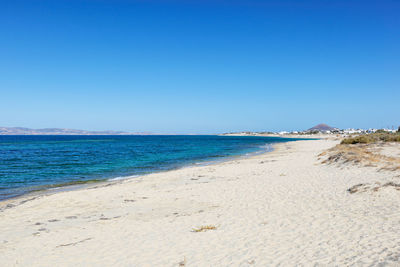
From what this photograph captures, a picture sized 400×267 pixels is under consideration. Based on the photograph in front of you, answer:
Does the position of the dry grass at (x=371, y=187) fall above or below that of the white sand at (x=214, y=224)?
above

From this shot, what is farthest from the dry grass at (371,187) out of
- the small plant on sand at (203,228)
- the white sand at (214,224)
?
the small plant on sand at (203,228)

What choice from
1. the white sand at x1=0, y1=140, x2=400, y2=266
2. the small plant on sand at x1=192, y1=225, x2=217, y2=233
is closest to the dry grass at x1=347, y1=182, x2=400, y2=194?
the white sand at x1=0, y1=140, x2=400, y2=266

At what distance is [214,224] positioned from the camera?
28.8ft

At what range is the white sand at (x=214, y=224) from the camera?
20.4ft

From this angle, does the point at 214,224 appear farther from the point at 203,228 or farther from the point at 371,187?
the point at 371,187

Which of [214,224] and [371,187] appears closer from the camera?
[214,224]

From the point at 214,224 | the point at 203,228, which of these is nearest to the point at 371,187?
the point at 214,224

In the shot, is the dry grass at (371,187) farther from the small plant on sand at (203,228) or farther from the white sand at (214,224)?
the small plant on sand at (203,228)

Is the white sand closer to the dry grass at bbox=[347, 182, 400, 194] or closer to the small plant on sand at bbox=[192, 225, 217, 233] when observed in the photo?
the small plant on sand at bbox=[192, 225, 217, 233]

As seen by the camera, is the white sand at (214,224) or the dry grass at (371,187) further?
the dry grass at (371,187)

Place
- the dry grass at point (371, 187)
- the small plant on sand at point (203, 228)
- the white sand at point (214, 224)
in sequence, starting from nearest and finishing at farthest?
the white sand at point (214, 224)
the small plant on sand at point (203, 228)
the dry grass at point (371, 187)

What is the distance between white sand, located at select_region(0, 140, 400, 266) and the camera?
6.22 m

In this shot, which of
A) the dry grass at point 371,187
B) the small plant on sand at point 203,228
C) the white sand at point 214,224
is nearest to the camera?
the white sand at point 214,224

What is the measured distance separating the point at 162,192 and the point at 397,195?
419 inches
